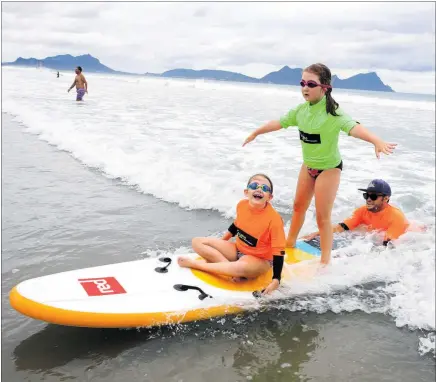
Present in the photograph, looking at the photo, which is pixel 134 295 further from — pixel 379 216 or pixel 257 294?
pixel 379 216

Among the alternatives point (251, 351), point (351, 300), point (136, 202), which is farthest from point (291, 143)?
point (251, 351)

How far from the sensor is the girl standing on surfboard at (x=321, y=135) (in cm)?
421

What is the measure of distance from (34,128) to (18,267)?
29.6 feet

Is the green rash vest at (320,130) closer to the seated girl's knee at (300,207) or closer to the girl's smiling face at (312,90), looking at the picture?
the girl's smiling face at (312,90)

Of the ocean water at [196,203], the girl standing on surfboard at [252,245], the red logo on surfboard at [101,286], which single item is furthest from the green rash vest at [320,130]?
the red logo on surfboard at [101,286]

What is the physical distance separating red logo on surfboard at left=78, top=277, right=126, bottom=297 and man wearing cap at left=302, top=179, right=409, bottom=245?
2.57 m

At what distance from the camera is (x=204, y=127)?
15000mm

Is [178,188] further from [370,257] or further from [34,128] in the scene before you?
[34,128]

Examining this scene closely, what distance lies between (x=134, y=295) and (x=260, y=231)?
1.26m

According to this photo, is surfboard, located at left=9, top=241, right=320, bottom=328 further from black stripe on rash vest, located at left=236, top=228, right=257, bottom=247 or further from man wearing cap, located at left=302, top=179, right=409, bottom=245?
man wearing cap, located at left=302, top=179, right=409, bottom=245

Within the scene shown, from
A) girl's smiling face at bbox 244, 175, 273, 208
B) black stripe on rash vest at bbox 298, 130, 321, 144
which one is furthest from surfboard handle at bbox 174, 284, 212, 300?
black stripe on rash vest at bbox 298, 130, 321, 144

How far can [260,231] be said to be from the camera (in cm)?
414

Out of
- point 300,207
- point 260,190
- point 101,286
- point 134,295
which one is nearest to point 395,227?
point 300,207

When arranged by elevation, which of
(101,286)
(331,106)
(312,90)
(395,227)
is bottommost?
(101,286)
